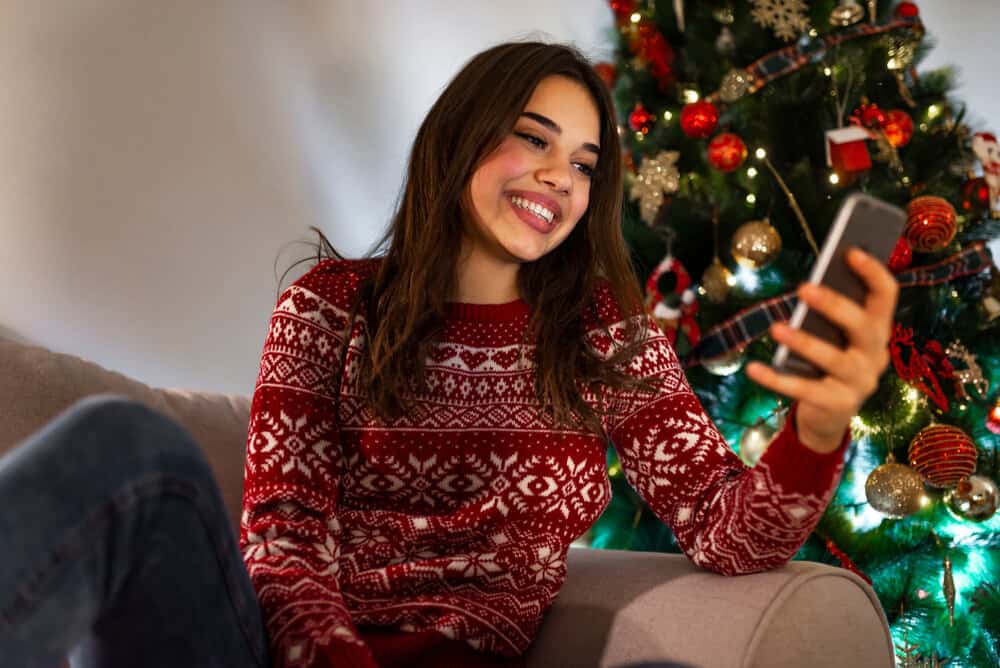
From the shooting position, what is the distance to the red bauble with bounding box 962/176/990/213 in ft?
5.65

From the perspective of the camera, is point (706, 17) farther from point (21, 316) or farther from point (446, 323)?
point (21, 316)

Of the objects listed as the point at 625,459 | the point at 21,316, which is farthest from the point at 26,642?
the point at 21,316

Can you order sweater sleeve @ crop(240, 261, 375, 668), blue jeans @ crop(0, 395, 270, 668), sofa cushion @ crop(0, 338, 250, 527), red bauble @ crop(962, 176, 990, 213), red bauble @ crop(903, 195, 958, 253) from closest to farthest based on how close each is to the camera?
blue jeans @ crop(0, 395, 270, 668) → sweater sleeve @ crop(240, 261, 375, 668) → sofa cushion @ crop(0, 338, 250, 527) → red bauble @ crop(903, 195, 958, 253) → red bauble @ crop(962, 176, 990, 213)

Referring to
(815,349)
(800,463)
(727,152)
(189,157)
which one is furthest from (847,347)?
(189,157)

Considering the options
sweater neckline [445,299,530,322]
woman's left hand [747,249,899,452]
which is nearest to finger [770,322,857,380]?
woman's left hand [747,249,899,452]

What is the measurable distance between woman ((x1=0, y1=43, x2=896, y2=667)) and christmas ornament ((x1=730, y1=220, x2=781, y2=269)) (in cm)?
44

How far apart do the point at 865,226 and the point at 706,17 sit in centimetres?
130

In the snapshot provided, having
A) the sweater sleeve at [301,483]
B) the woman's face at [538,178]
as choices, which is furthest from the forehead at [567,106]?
the sweater sleeve at [301,483]

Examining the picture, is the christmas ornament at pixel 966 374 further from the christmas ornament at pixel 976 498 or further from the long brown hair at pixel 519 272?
the long brown hair at pixel 519 272

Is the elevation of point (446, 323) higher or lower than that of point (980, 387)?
higher

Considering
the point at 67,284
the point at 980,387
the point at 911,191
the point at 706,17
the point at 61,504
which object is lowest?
the point at 980,387

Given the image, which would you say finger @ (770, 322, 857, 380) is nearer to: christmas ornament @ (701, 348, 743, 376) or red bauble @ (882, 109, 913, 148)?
christmas ornament @ (701, 348, 743, 376)

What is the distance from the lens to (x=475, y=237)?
126cm

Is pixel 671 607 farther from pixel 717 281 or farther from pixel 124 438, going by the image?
pixel 717 281
